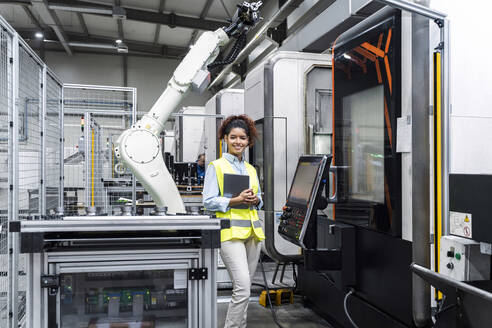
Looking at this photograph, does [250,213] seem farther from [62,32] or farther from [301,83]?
[62,32]

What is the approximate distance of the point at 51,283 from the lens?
5.91 feet

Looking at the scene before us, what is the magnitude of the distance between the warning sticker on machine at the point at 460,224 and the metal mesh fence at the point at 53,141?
11.7 feet

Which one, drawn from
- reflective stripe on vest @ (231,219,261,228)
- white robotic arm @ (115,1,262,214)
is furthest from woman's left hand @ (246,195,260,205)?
white robotic arm @ (115,1,262,214)

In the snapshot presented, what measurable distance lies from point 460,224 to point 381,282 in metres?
0.95

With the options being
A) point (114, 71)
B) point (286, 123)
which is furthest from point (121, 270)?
point (114, 71)

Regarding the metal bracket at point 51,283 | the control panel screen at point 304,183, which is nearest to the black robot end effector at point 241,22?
the control panel screen at point 304,183

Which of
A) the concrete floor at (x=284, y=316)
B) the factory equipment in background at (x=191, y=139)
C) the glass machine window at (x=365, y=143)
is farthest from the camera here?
the factory equipment in background at (x=191, y=139)

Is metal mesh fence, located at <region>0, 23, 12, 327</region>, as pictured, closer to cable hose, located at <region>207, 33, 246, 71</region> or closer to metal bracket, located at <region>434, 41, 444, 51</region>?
cable hose, located at <region>207, 33, 246, 71</region>

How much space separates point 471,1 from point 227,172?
1.63 metres

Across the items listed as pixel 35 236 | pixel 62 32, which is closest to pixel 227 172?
pixel 35 236

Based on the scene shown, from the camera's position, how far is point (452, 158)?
1.89m

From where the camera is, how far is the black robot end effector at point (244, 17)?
3.03 meters

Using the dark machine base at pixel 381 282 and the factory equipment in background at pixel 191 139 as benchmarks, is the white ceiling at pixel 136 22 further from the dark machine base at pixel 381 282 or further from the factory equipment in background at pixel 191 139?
the dark machine base at pixel 381 282

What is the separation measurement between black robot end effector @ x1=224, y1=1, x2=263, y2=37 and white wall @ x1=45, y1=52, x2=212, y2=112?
8.89 m
